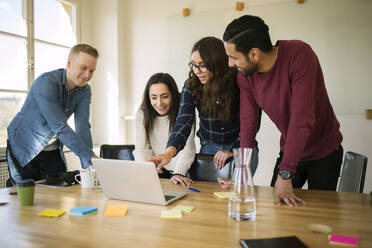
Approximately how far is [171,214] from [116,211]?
203mm

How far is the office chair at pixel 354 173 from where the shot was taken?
1482 mm

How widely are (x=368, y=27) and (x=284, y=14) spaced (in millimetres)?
846

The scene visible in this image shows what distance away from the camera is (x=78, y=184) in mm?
1747

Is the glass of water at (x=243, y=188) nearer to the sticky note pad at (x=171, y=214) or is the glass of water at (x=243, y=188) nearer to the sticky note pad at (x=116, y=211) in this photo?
the sticky note pad at (x=171, y=214)

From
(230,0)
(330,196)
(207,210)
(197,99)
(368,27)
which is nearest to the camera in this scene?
(207,210)

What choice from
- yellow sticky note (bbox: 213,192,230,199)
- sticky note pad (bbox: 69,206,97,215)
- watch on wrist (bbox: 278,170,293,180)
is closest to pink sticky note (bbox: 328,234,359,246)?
watch on wrist (bbox: 278,170,293,180)

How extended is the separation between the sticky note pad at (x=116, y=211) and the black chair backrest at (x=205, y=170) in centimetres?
73

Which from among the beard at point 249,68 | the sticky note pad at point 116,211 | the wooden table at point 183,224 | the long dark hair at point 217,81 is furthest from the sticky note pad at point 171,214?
the long dark hair at point 217,81

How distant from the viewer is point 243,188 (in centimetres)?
109

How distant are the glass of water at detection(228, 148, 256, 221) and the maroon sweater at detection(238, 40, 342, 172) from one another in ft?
1.01

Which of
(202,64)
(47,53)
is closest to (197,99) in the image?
(202,64)

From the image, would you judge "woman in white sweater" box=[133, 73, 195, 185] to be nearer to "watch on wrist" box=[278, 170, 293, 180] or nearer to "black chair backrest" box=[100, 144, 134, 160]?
"black chair backrest" box=[100, 144, 134, 160]

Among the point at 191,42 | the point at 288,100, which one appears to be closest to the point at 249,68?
the point at 288,100

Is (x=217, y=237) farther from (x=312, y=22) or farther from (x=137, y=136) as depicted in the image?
(x=312, y=22)
